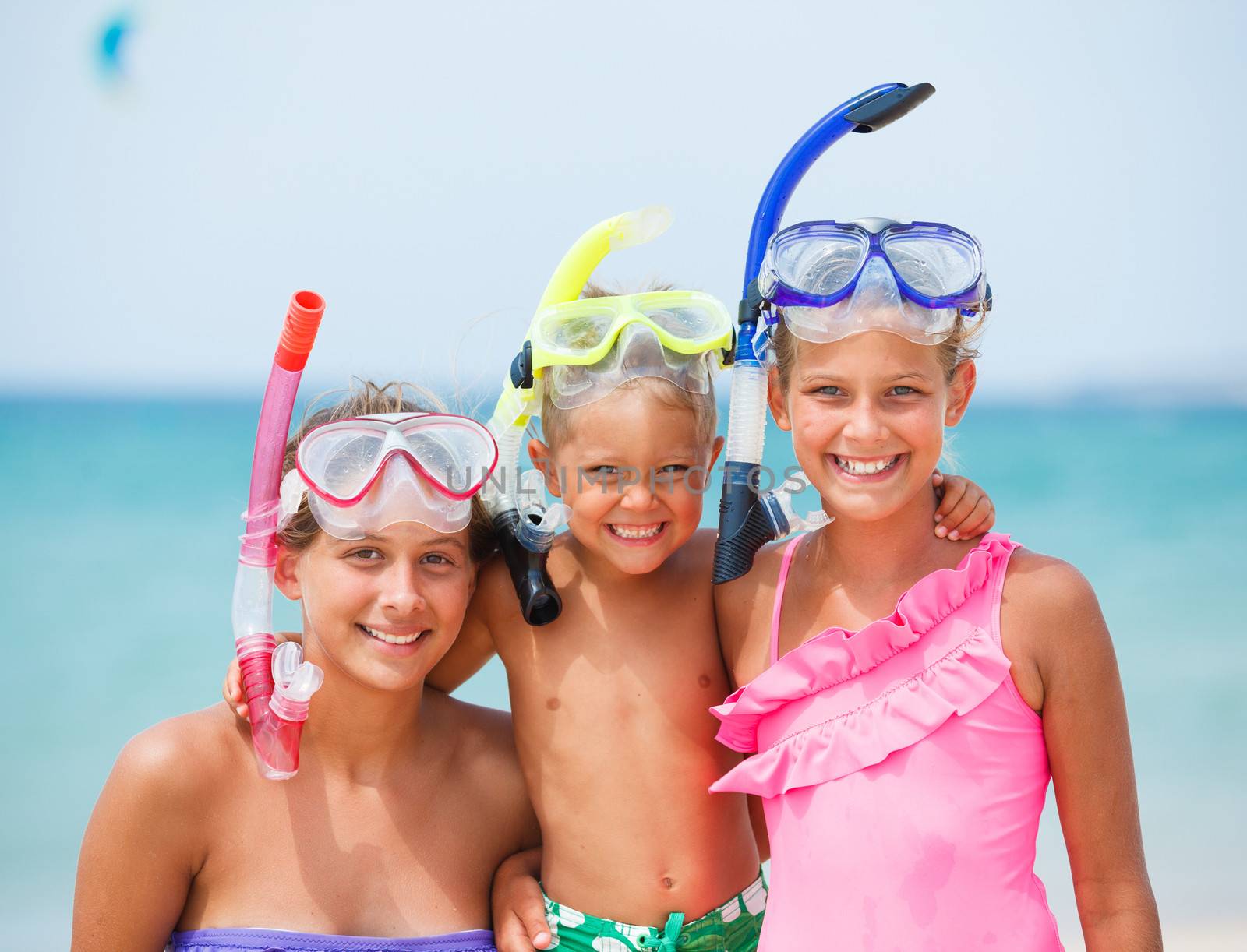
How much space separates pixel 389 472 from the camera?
99.4 inches

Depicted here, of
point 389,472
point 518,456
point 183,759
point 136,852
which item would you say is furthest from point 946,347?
point 136,852

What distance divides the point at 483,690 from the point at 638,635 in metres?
7.18

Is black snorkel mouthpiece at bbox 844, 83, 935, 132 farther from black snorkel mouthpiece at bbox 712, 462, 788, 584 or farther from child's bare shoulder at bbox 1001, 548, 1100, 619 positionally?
child's bare shoulder at bbox 1001, 548, 1100, 619

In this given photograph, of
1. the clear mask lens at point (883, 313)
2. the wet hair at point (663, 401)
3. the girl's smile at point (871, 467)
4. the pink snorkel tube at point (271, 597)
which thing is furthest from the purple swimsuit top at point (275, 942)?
the clear mask lens at point (883, 313)

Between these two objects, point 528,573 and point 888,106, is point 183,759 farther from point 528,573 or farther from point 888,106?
point 888,106

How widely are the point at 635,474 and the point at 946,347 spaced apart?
0.74 meters

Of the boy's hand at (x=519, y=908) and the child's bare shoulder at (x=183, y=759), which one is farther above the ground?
the child's bare shoulder at (x=183, y=759)

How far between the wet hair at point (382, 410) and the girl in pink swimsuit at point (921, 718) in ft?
2.40

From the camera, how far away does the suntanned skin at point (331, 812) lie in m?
2.47

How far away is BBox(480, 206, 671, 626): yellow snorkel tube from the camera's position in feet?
9.00

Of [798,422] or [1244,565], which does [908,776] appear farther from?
[1244,565]

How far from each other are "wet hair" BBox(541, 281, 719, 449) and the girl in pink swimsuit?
311 millimetres

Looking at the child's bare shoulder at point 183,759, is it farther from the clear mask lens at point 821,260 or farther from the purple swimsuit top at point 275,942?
the clear mask lens at point 821,260

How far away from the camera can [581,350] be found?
277 centimetres
